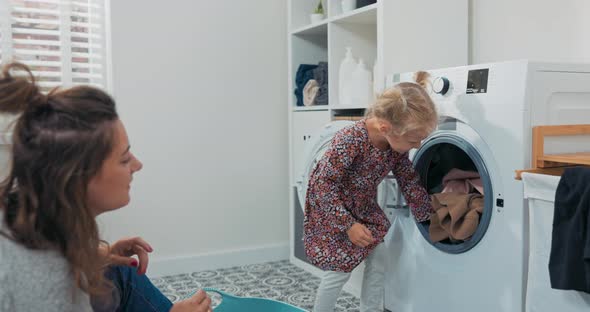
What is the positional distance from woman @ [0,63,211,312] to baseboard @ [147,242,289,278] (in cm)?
189

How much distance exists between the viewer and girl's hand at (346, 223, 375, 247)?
1728 millimetres

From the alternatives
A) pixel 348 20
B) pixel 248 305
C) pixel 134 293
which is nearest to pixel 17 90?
pixel 134 293

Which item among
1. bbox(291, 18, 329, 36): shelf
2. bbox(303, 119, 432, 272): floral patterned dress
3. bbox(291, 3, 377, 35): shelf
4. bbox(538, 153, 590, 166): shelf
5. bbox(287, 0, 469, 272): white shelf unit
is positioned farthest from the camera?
bbox(291, 18, 329, 36): shelf

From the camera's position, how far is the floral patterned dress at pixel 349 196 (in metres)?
1.78

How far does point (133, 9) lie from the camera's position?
2621mm

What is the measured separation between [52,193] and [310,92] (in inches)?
79.3

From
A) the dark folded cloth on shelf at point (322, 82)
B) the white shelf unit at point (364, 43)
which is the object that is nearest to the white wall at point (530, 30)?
the white shelf unit at point (364, 43)

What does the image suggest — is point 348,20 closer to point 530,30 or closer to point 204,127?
point 530,30

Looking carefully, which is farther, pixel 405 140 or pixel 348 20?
pixel 348 20

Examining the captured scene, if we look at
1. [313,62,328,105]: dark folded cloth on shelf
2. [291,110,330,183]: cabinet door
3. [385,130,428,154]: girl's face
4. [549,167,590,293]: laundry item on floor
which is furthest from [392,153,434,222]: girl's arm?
[313,62,328,105]: dark folded cloth on shelf

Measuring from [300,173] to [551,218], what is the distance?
1.41m

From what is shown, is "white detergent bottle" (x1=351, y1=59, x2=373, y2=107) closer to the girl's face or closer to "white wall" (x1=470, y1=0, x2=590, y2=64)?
"white wall" (x1=470, y1=0, x2=590, y2=64)

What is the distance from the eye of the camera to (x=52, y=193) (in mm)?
844

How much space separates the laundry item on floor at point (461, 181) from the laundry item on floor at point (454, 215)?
4 centimetres
